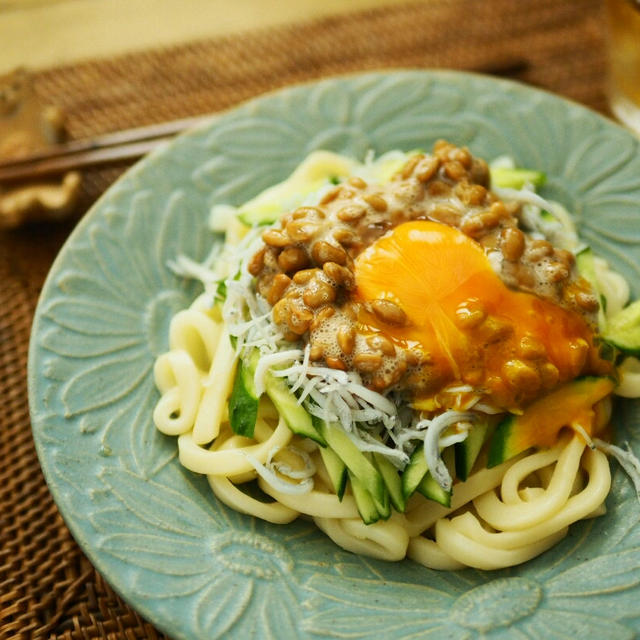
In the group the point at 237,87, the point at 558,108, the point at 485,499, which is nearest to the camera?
the point at 485,499

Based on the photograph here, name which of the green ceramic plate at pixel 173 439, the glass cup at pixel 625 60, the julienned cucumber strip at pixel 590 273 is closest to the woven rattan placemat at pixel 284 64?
the glass cup at pixel 625 60

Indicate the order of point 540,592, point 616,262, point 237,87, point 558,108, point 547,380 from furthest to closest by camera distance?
point 237,87 < point 558,108 < point 616,262 < point 547,380 < point 540,592

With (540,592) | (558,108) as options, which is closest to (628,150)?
(558,108)

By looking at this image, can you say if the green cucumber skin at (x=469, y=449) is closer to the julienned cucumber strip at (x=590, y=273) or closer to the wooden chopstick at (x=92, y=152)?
the julienned cucumber strip at (x=590, y=273)

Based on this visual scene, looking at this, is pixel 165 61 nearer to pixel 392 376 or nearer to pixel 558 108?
pixel 558 108

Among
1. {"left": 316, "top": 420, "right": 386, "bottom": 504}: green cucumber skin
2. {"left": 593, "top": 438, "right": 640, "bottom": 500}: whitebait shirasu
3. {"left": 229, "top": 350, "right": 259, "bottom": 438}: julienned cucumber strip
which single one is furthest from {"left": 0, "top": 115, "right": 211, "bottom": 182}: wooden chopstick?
{"left": 593, "top": 438, "right": 640, "bottom": 500}: whitebait shirasu

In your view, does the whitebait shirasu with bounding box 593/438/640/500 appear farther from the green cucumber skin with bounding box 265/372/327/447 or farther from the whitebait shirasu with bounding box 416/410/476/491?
the green cucumber skin with bounding box 265/372/327/447

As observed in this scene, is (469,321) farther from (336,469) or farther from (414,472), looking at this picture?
Result: (336,469)
